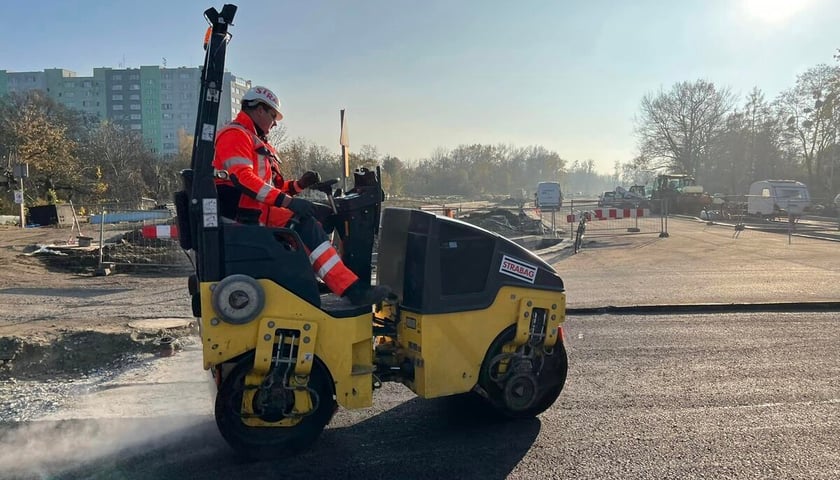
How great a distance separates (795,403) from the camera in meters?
4.75

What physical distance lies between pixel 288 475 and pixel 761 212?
32.4 m

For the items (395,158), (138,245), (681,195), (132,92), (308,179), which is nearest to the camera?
(308,179)

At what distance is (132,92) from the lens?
357 feet

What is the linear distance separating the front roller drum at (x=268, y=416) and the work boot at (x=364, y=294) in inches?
18.4

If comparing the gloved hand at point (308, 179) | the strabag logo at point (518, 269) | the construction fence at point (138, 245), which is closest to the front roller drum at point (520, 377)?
the strabag logo at point (518, 269)

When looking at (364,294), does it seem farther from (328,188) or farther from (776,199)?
(776,199)

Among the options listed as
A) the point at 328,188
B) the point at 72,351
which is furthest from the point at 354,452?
the point at 72,351

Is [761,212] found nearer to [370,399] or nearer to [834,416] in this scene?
[834,416]

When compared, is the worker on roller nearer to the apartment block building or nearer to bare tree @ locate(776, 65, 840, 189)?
bare tree @ locate(776, 65, 840, 189)

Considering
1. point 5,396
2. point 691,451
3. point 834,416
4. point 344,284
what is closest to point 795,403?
point 834,416

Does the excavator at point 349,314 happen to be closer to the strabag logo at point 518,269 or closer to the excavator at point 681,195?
the strabag logo at point 518,269

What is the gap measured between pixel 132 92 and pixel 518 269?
394 feet

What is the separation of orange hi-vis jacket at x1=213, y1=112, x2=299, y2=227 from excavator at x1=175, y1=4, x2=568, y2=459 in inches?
5.0

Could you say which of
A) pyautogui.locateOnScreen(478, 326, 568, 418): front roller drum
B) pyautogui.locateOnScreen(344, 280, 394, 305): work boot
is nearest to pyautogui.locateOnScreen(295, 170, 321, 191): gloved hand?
pyautogui.locateOnScreen(344, 280, 394, 305): work boot
